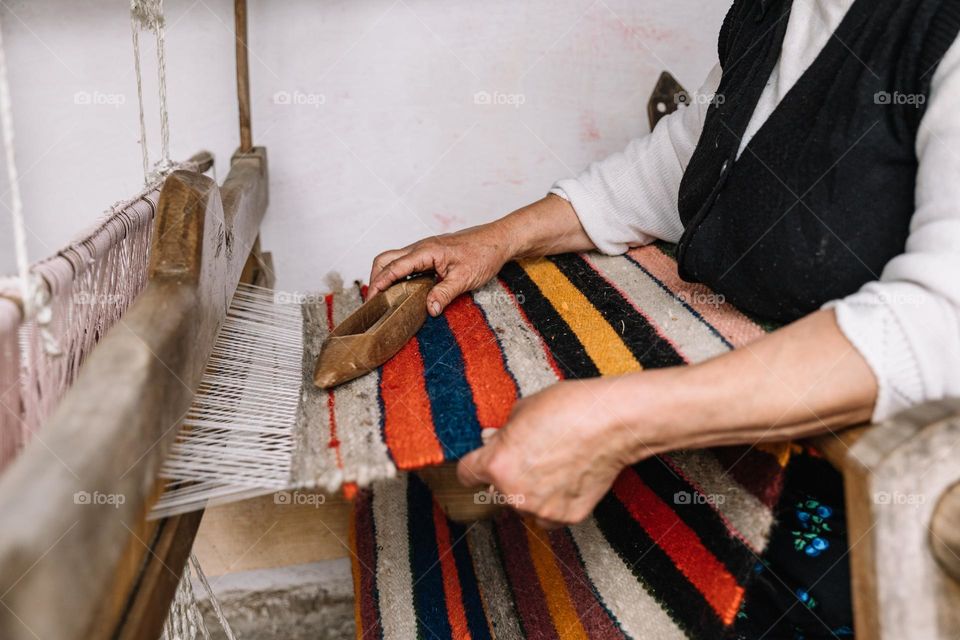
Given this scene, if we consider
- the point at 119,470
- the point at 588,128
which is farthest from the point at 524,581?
the point at 588,128

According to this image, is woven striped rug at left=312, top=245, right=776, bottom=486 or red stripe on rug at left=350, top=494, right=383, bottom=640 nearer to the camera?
woven striped rug at left=312, top=245, right=776, bottom=486

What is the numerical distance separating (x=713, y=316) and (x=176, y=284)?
2.22 feet

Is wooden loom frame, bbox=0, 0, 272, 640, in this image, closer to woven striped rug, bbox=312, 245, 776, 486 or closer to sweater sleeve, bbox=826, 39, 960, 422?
woven striped rug, bbox=312, 245, 776, 486

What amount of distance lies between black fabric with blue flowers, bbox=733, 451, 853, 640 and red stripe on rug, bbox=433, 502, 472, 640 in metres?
0.46

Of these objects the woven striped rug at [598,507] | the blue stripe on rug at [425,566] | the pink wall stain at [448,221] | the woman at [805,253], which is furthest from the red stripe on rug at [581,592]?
the pink wall stain at [448,221]

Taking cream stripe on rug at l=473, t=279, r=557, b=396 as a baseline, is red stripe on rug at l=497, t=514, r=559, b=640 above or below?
below

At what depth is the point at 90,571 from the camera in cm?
51

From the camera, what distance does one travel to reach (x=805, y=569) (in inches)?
38.7

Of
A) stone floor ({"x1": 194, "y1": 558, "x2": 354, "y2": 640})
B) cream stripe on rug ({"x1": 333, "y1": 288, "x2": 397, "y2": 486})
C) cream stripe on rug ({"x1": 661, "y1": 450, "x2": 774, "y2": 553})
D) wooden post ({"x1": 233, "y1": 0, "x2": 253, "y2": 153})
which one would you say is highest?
wooden post ({"x1": 233, "y1": 0, "x2": 253, "y2": 153})

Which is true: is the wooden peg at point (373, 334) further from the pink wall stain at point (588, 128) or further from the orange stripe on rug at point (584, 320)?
the pink wall stain at point (588, 128)

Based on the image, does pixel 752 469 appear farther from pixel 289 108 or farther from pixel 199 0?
pixel 199 0

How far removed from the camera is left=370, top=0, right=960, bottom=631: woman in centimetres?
73

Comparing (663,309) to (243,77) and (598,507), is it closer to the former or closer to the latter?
(598,507)

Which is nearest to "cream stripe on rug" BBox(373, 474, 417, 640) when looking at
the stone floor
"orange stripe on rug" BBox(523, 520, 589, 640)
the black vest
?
"orange stripe on rug" BBox(523, 520, 589, 640)
